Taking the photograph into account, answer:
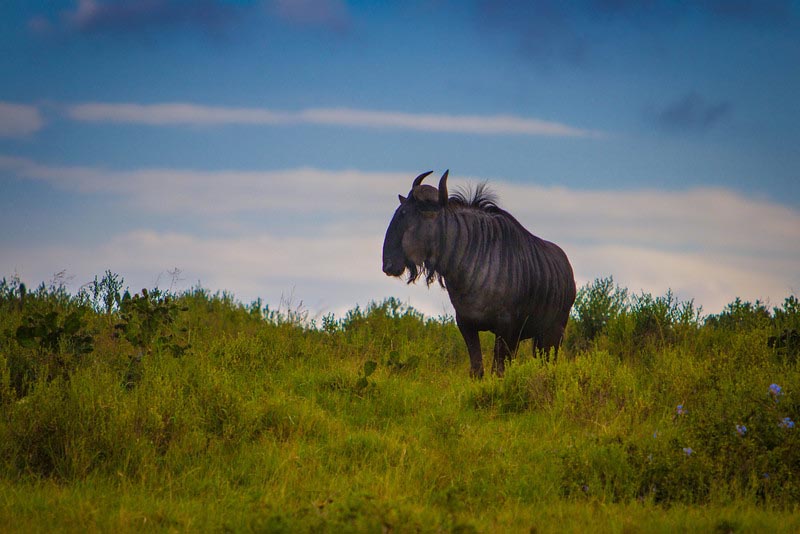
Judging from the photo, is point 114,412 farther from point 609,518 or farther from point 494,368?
point 494,368

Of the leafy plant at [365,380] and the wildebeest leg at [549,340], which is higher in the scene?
the wildebeest leg at [549,340]

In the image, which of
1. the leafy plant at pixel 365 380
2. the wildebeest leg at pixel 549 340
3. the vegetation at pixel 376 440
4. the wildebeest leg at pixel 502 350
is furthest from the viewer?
the wildebeest leg at pixel 549 340

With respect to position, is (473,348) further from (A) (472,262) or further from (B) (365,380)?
(B) (365,380)

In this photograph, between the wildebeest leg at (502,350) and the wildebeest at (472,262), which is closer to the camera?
the wildebeest at (472,262)

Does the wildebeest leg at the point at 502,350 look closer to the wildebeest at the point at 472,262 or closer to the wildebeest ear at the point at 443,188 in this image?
the wildebeest at the point at 472,262

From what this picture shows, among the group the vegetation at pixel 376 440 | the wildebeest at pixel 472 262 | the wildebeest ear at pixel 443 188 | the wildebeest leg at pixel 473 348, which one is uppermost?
the wildebeest ear at pixel 443 188

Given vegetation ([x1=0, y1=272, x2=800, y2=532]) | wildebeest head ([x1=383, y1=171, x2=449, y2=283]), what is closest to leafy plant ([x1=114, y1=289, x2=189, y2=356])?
vegetation ([x1=0, y1=272, x2=800, y2=532])

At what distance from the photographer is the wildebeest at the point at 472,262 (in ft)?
34.2

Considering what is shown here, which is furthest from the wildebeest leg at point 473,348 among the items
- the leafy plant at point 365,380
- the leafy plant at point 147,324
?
the leafy plant at point 147,324

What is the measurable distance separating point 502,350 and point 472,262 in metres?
1.37

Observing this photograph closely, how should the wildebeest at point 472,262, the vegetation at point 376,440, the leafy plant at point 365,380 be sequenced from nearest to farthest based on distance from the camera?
the vegetation at point 376,440 < the leafy plant at point 365,380 < the wildebeest at point 472,262

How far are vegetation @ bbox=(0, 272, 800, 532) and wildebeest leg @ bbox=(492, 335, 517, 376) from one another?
1.61 ft

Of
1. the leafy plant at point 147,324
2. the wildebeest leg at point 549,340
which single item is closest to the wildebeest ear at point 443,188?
the wildebeest leg at point 549,340

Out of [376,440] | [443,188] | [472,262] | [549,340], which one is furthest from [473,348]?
[376,440]
